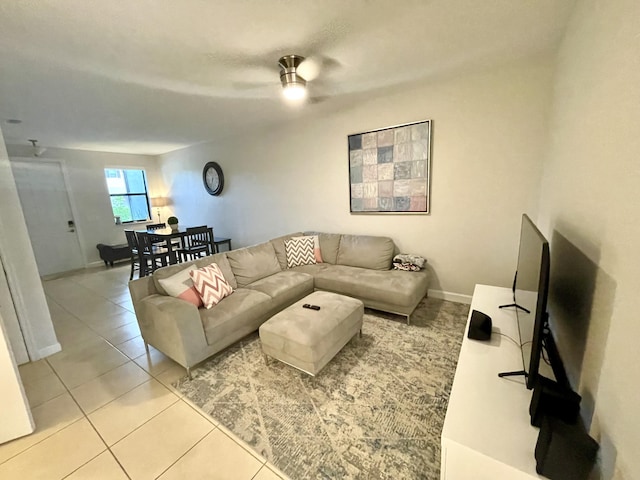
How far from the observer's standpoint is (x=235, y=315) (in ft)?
7.04

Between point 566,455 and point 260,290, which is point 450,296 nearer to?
point 260,290

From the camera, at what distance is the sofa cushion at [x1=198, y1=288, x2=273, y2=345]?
6.63 feet

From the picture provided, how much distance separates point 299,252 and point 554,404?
281 cm

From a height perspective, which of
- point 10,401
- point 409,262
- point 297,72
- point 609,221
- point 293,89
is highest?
point 297,72

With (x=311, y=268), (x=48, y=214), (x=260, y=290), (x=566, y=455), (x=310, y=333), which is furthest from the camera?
(x=48, y=214)

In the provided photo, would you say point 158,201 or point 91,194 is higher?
point 91,194

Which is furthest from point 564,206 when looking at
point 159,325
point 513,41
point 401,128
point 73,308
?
point 73,308

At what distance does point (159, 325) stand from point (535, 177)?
3.54 meters

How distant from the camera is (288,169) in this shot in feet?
13.2

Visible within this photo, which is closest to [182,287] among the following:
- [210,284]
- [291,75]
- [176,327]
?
[210,284]

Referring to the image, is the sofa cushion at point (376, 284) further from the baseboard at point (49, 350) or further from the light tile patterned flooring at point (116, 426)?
the baseboard at point (49, 350)

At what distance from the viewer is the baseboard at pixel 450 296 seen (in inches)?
115

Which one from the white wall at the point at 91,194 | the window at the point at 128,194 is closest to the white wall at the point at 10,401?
the white wall at the point at 91,194

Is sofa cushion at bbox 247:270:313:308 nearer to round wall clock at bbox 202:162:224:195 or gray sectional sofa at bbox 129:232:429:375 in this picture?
gray sectional sofa at bbox 129:232:429:375
